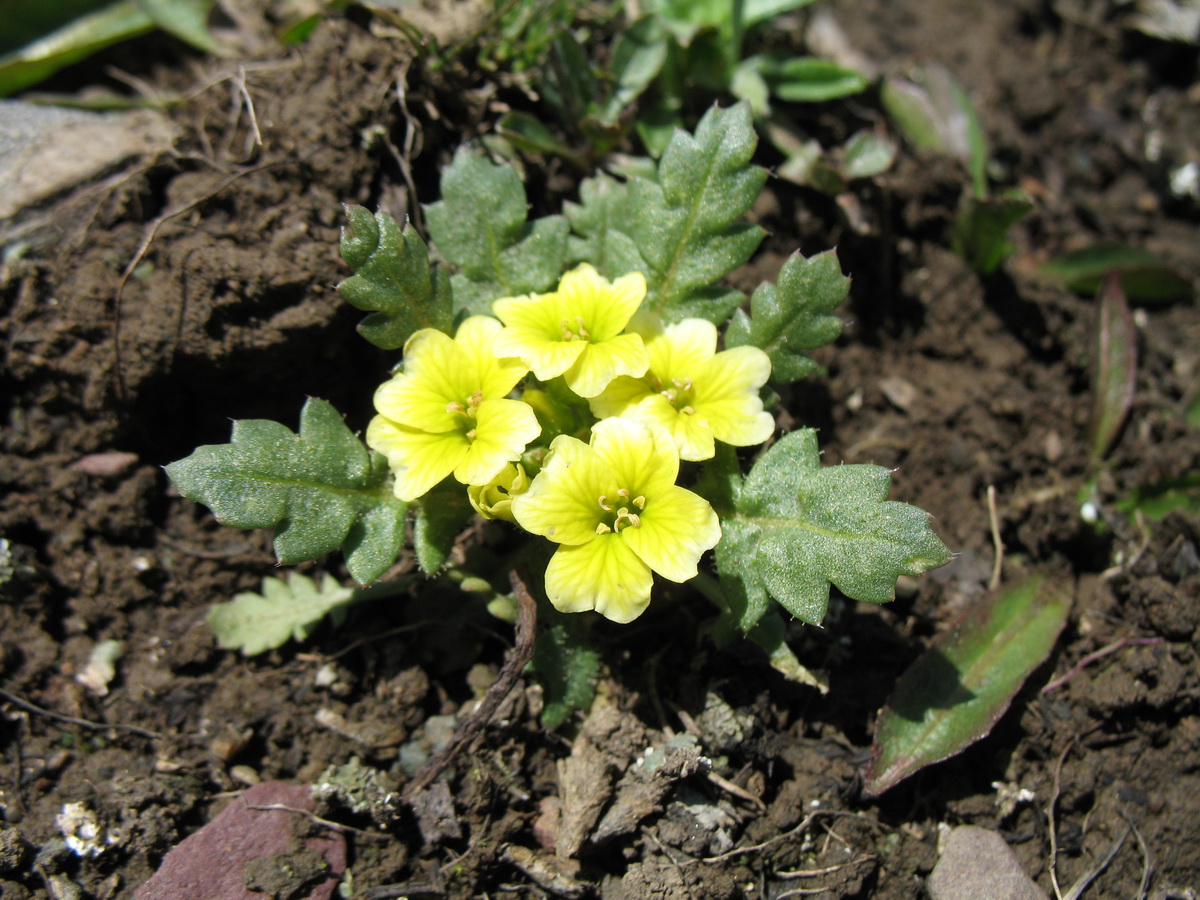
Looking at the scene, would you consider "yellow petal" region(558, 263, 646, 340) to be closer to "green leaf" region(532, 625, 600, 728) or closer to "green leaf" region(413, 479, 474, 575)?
"green leaf" region(413, 479, 474, 575)

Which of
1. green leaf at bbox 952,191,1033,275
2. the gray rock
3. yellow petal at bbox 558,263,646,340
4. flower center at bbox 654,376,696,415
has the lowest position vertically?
the gray rock

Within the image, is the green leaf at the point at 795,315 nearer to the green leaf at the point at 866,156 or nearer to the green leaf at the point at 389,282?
the green leaf at the point at 389,282

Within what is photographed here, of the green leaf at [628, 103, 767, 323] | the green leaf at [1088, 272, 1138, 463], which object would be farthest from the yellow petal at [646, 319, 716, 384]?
the green leaf at [1088, 272, 1138, 463]

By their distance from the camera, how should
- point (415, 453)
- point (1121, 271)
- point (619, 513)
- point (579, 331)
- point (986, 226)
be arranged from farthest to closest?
point (1121, 271) < point (986, 226) < point (579, 331) < point (415, 453) < point (619, 513)

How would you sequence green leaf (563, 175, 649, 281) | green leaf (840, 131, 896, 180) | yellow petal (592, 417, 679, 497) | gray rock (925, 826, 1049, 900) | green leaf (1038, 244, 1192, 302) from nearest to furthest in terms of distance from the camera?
1. yellow petal (592, 417, 679, 497)
2. gray rock (925, 826, 1049, 900)
3. green leaf (563, 175, 649, 281)
4. green leaf (840, 131, 896, 180)
5. green leaf (1038, 244, 1192, 302)

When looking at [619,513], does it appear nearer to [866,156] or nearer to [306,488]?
[306,488]

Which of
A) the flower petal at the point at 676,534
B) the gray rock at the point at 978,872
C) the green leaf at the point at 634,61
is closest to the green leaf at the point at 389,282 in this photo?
the flower petal at the point at 676,534

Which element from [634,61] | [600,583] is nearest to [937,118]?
[634,61]
